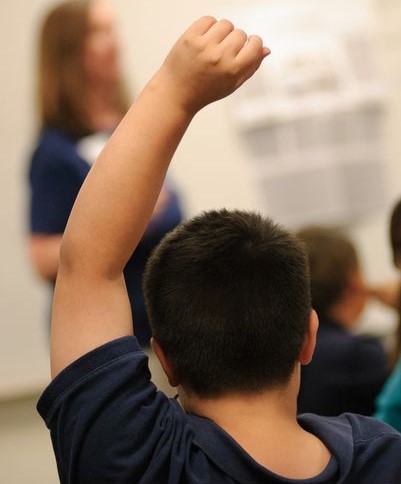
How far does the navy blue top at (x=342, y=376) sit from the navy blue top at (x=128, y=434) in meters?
0.95

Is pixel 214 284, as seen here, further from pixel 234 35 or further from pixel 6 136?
pixel 6 136

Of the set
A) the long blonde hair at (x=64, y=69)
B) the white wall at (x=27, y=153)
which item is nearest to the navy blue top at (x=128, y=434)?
the long blonde hair at (x=64, y=69)

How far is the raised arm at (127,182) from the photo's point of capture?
749mm

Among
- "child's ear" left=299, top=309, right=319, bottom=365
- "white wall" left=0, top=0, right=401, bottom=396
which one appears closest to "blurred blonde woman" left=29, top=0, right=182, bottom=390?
"white wall" left=0, top=0, right=401, bottom=396

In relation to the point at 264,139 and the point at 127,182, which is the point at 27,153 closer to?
the point at 264,139

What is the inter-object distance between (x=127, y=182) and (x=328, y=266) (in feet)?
4.35

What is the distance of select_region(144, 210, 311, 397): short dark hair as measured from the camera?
0.80 meters

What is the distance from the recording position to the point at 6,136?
10.1ft

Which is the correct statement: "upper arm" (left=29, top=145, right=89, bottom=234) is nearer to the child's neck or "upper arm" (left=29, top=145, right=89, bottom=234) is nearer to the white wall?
the white wall

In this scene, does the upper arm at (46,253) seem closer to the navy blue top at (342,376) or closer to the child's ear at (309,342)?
the navy blue top at (342,376)

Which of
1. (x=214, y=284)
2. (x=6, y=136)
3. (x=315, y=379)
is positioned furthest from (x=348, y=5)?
(x=214, y=284)

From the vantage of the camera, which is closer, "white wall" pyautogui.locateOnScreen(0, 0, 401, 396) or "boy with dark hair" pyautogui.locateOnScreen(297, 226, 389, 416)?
"boy with dark hair" pyautogui.locateOnScreen(297, 226, 389, 416)

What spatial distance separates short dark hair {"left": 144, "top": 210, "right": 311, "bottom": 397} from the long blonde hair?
4.82 ft

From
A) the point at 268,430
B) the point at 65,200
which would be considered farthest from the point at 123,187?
the point at 65,200
